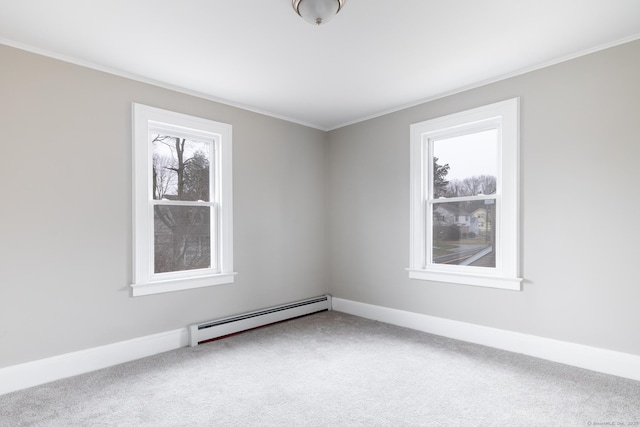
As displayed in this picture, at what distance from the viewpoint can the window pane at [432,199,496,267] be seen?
3395 millimetres

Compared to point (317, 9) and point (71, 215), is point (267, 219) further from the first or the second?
point (317, 9)

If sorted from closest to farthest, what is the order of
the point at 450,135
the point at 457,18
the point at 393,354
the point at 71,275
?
the point at 457,18, the point at 71,275, the point at 393,354, the point at 450,135

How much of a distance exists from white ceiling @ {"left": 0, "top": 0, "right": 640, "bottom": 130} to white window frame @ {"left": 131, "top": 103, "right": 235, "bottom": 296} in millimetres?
366

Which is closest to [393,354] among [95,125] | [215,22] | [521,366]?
[521,366]

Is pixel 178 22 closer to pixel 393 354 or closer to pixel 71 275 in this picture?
pixel 71 275

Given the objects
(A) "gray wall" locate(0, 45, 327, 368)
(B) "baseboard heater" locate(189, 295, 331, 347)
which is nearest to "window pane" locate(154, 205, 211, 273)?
(A) "gray wall" locate(0, 45, 327, 368)

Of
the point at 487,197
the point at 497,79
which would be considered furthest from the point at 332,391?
the point at 497,79

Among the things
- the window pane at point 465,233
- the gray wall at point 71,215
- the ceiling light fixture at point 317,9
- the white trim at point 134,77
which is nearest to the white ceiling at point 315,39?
the white trim at point 134,77

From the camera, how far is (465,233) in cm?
358

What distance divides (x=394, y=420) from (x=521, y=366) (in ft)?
4.65

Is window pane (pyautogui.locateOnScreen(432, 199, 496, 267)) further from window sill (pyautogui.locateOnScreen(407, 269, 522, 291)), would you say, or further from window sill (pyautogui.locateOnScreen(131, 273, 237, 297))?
window sill (pyautogui.locateOnScreen(131, 273, 237, 297))

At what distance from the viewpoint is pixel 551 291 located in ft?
9.65

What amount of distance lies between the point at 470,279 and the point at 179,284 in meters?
2.94

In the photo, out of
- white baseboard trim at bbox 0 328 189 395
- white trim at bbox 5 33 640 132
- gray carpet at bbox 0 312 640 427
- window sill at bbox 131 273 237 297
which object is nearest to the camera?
gray carpet at bbox 0 312 640 427
